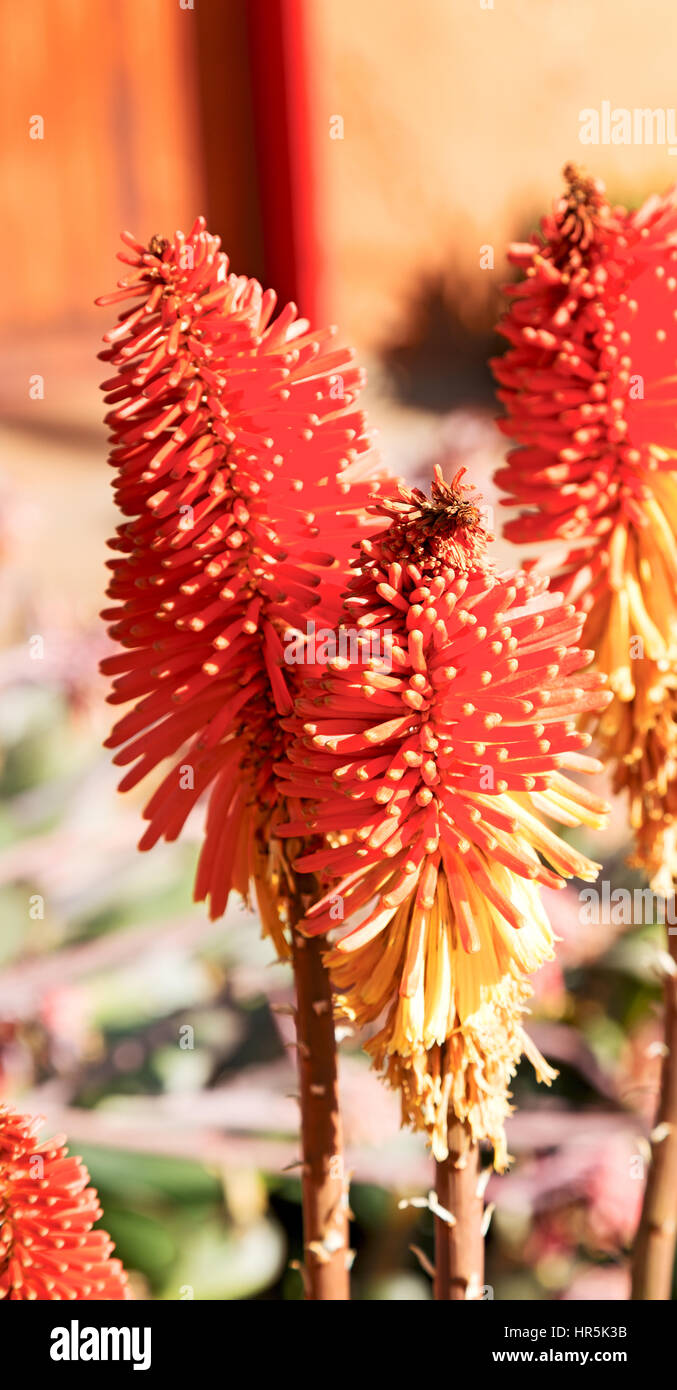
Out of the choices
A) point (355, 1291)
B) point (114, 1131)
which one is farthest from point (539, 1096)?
point (114, 1131)

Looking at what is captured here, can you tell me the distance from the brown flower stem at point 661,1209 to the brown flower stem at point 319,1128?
15cm

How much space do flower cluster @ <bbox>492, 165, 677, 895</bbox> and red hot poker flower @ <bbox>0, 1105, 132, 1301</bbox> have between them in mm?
233

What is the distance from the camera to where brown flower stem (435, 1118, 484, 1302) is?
Result: 363 millimetres

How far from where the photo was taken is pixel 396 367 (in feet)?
2.29

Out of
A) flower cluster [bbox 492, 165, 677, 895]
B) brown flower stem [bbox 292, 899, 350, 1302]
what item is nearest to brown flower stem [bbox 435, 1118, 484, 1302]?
brown flower stem [bbox 292, 899, 350, 1302]

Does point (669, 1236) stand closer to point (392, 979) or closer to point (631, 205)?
point (392, 979)

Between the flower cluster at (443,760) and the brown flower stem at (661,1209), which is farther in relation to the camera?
the brown flower stem at (661,1209)

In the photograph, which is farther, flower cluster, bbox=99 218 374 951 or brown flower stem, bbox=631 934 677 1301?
brown flower stem, bbox=631 934 677 1301

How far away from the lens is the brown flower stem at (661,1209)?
0.49m

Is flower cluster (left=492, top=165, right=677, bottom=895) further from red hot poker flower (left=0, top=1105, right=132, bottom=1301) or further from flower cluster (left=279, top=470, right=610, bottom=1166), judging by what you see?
red hot poker flower (left=0, top=1105, right=132, bottom=1301)

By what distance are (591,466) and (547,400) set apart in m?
0.03

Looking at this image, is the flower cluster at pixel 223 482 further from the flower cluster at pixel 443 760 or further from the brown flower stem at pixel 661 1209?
the brown flower stem at pixel 661 1209

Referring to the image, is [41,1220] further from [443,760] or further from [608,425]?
[608,425]

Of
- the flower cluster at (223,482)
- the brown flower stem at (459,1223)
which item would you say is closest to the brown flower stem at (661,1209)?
the brown flower stem at (459,1223)
